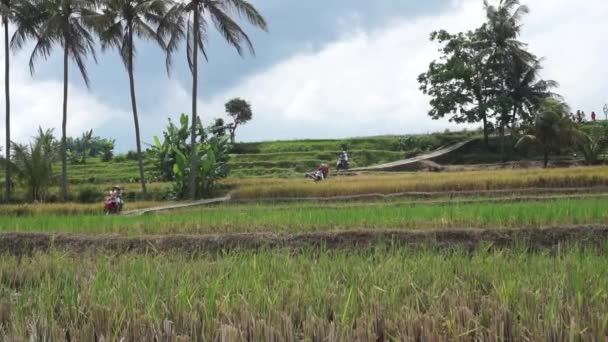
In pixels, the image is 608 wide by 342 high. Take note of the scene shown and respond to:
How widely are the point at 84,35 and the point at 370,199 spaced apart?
45.0ft

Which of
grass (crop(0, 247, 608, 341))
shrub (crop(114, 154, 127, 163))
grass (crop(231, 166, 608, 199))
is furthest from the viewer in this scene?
shrub (crop(114, 154, 127, 163))

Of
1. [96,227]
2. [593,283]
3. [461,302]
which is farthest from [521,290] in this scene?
[96,227]

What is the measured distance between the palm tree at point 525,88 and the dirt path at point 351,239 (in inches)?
1047

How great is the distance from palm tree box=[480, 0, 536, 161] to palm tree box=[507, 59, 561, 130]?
1.01 ft

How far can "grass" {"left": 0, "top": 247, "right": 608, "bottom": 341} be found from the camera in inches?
122

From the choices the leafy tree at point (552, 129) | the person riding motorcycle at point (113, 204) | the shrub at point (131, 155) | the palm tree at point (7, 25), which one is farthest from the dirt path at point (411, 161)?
the shrub at point (131, 155)

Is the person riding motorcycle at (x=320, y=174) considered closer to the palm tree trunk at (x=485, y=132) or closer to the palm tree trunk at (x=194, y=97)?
the palm tree trunk at (x=194, y=97)

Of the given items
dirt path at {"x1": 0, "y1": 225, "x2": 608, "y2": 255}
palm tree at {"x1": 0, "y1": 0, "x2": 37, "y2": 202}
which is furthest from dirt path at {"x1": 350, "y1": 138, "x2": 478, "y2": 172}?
dirt path at {"x1": 0, "y1": 225, "x2": 608, "y2": 255}

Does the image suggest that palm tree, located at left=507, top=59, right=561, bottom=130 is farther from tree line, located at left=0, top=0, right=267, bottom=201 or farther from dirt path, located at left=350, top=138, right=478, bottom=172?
tree line, located at left=0, top=0, right=267, bottom=201

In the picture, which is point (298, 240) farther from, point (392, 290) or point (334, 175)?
point (334, 175)

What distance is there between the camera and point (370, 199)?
53.7ft

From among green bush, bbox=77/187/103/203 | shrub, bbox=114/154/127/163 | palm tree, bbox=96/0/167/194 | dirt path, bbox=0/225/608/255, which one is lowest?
green bush, bbox=77/187/103/203

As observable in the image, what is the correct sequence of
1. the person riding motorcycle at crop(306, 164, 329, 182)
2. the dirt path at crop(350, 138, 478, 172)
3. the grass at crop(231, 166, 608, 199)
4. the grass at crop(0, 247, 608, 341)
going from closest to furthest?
the grass at crop(0, 247, 608, 341), the grass at crop(231, 166, 608, 199), the person riding motorcycle at crop(306, 164, 329, 182), the dirt path at crop(350, 138, 478, 172)

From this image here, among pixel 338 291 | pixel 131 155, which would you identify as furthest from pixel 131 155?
pixel 338 291
